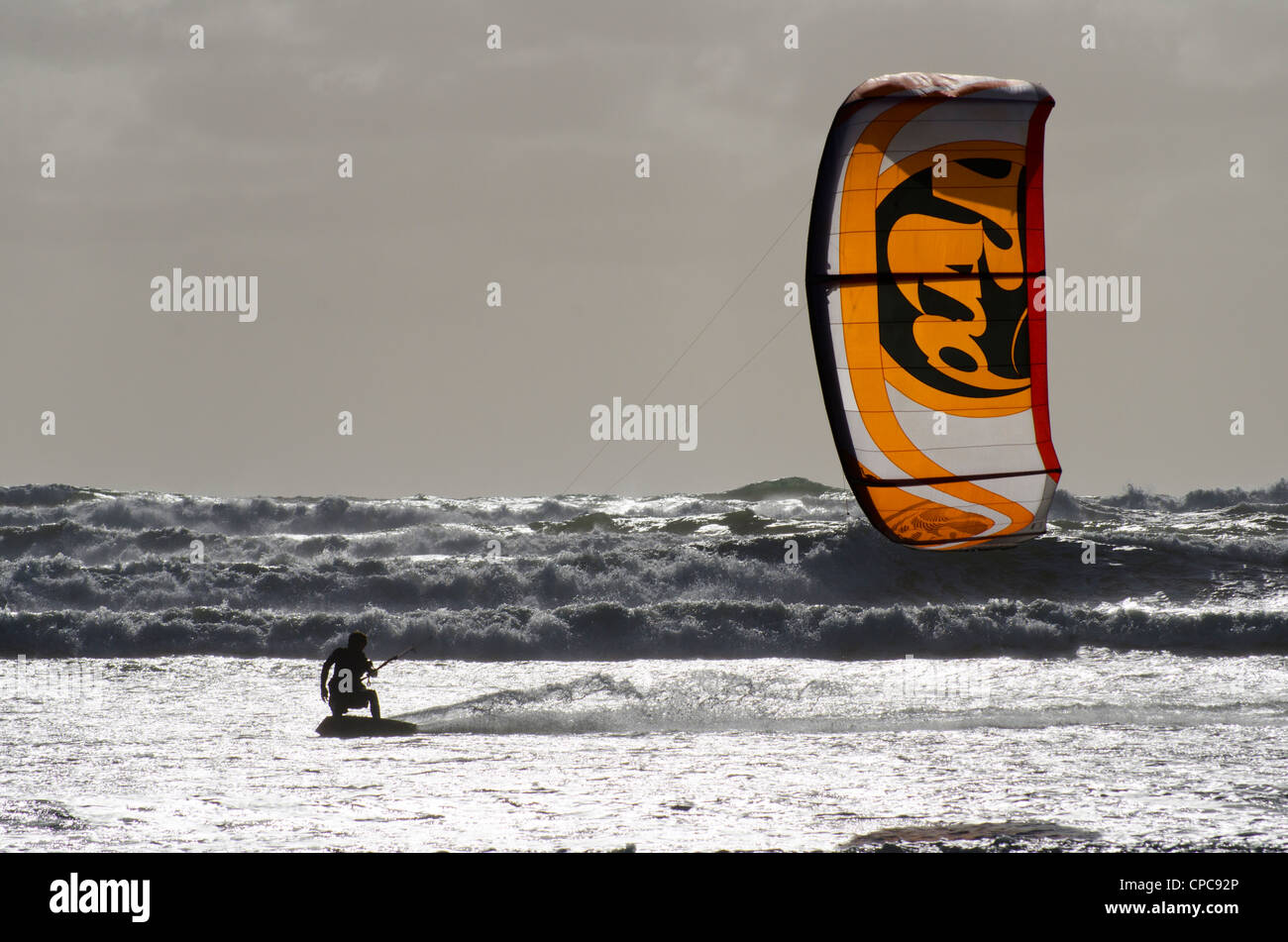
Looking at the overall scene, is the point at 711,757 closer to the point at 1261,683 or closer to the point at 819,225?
the point at 819,225

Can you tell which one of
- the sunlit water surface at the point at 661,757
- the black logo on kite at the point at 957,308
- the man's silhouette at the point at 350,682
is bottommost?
the sunlit water surface at the point at 661,757

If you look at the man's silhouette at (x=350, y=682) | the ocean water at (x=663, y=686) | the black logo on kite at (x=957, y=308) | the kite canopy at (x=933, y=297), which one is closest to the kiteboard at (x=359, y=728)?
the man's silhouette at (x=350, y=682)

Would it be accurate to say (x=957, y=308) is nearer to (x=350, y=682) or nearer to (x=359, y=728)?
(x=359, y=728)

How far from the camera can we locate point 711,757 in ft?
33.5

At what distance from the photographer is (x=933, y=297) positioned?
33.7 ft

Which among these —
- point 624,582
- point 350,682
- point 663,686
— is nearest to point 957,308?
point 663,686

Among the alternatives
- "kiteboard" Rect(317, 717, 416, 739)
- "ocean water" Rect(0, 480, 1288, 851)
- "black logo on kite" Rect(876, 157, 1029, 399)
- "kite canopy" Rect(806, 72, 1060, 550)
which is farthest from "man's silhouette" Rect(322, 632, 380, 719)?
"black logo on kite" Rect(876, 157, 1029, 399)

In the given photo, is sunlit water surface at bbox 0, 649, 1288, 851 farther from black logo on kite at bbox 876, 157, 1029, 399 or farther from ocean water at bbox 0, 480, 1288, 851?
black logo on kite at bbox 876, 157, 1029, 399

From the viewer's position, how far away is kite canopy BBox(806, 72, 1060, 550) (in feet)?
33.1

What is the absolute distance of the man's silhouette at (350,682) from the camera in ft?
38.6

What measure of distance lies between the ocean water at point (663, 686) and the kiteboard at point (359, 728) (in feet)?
1.05

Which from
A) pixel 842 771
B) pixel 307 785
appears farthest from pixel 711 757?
pixel 307 785

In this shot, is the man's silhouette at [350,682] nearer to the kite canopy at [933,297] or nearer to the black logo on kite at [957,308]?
the kite canopy at [933,297]

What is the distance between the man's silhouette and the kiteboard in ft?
0.44
